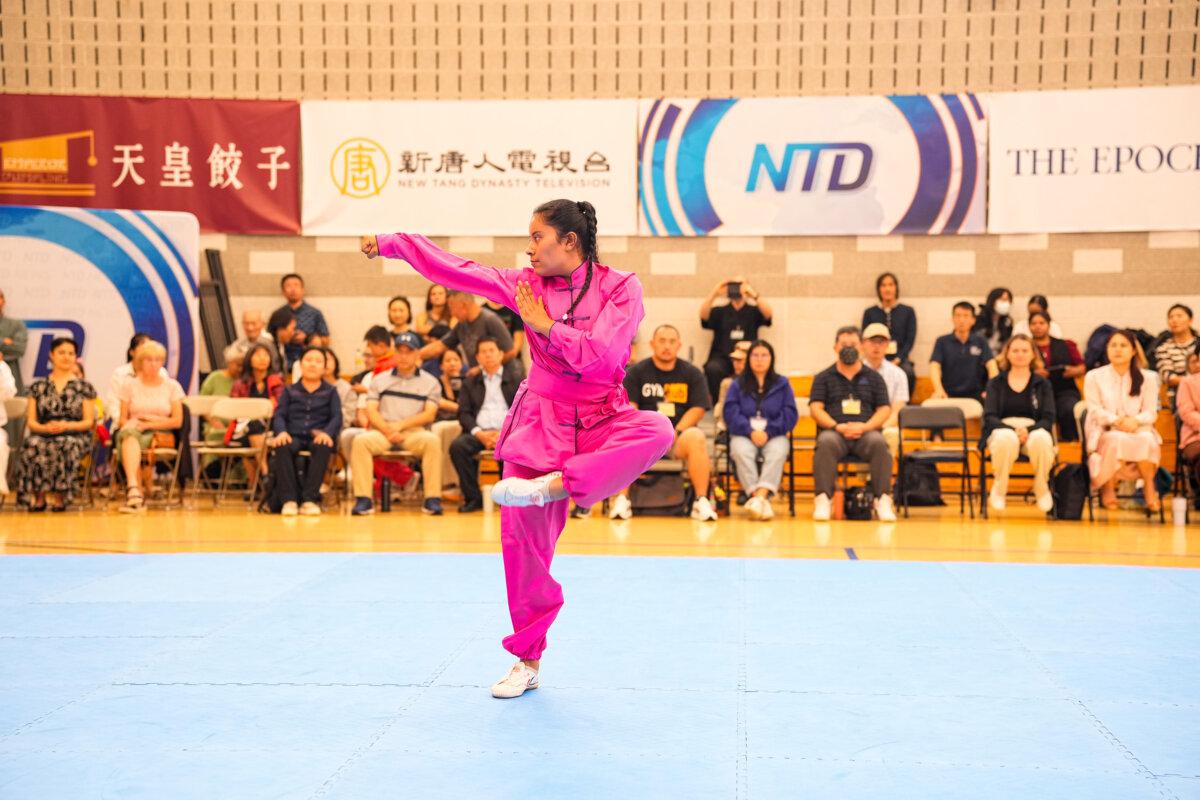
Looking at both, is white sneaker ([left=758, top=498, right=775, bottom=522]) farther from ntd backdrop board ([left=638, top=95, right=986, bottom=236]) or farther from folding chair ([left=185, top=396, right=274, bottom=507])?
folding chair ([left=185, top=396, right=274, bottom=507])

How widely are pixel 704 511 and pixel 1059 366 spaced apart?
355 centimetres

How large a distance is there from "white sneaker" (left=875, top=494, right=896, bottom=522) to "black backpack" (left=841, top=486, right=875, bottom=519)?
0.27 feet

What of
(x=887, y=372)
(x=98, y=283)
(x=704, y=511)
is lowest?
(x=704, y=511)

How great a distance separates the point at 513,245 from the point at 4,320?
4.53 metres

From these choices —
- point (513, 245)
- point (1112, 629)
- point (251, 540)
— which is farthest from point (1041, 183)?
point (251, 540)

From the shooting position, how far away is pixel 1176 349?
9758mm

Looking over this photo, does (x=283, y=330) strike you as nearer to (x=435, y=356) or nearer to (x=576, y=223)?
(x=435, y=356)

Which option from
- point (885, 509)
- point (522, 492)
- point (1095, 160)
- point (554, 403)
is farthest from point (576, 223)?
point (1095, 160)

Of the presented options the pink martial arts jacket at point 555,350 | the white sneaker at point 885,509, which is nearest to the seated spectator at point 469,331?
the white sneaker at point 885,509

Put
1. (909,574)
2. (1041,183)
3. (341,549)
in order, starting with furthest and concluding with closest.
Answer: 1. (1041,183)
2. (341,549)
3. (909,574)

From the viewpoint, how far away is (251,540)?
742cm

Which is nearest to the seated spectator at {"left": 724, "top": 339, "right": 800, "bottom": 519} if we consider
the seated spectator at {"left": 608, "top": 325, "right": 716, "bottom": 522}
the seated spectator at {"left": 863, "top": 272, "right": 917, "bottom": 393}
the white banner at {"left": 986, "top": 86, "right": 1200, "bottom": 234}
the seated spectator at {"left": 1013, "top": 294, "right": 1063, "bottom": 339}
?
the seated spectator at {"left": 608, "top": 325, "right": 716, "bottom": 522}

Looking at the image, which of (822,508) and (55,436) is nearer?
(822,508)

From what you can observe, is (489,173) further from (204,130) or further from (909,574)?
(909,574)
